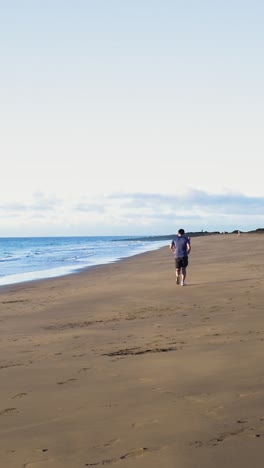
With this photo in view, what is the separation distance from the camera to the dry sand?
174 inches

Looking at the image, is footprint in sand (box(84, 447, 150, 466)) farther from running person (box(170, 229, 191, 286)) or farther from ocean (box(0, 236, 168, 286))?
ocean (box(0, 236, 168, 286))

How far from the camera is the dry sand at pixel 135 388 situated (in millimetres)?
4422

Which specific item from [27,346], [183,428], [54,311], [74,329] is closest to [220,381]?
[183,428]

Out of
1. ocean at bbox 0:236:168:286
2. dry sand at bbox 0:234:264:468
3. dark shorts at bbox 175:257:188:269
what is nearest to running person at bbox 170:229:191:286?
dark shorts at bbox 175:257:188:269

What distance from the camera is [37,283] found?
79.9 feet

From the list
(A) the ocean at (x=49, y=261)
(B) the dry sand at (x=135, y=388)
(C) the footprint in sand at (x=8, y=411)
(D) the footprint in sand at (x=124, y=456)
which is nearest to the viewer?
(D) the footprint in sand at (x=124, y=456)

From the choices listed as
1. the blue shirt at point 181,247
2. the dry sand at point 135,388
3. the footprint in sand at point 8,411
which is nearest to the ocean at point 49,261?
the blue shirt at point 181,247

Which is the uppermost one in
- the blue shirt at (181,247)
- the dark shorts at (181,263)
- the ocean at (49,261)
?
the blue shirt at (181,247)

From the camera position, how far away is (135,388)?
623 cm

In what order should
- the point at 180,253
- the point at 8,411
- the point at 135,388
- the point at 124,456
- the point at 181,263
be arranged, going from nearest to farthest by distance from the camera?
the point at 124,456
the point at 8,411
the point at 135,388
the point at 181,263
the point at 180,253

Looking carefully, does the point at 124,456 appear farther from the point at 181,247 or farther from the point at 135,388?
the point at 181,247

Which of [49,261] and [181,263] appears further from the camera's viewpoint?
[49,261]

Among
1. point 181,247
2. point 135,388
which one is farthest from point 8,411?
point 181,247

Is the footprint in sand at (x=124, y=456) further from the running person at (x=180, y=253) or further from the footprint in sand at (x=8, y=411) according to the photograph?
the running person at (x=180, y=253)
